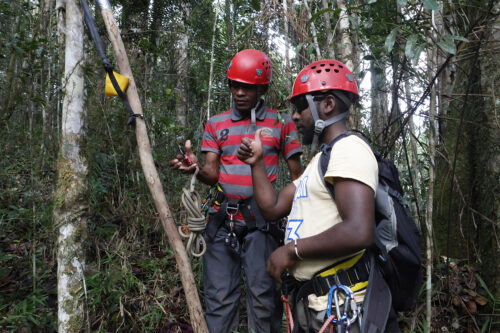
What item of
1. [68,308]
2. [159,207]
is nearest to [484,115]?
[159,207]

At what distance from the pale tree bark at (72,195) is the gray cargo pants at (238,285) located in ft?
3.38

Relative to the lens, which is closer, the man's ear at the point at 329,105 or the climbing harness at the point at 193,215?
the man's ear at the point at 329,105

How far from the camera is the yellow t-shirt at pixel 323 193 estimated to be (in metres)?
1.40

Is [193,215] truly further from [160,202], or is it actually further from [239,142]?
[239,142]

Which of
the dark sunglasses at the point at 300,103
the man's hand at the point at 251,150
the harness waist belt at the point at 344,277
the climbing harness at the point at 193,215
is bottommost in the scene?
the harness waist belt at the point at 344,277

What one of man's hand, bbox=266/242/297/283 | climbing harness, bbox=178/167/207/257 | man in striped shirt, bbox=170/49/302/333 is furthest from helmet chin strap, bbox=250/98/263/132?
man's hand, bbox=266/242/297/283

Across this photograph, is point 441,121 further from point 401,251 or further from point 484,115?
point 401,251

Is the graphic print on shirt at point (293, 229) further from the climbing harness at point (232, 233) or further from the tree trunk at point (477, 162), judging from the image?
the tree trunk at point (477, 162)

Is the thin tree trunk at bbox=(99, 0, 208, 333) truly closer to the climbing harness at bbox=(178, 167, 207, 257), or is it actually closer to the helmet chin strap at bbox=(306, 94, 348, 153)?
the climbing harness at bbox=(178, 167, 207, 257)

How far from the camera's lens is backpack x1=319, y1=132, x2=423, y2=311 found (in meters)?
1.46

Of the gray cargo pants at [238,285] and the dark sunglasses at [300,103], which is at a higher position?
the dark sunglasses at [300,103]

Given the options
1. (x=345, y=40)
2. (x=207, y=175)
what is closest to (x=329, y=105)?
(x=207, y=175)

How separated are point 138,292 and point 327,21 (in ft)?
11.8

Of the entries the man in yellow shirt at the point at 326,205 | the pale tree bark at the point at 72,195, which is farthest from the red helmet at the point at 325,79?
the pale tree bark at the point at 72,195
